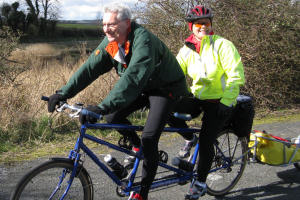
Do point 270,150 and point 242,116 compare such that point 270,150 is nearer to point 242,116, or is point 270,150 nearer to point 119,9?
point 242,116

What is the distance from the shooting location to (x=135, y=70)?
2.71 m

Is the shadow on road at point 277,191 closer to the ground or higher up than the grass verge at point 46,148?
closer to the ground

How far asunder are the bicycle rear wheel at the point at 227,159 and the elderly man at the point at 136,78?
1042 millimetres

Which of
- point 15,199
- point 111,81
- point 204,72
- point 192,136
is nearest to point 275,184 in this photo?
point 192,136

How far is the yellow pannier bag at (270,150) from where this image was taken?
3.99 m

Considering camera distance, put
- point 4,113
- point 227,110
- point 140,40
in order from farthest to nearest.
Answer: point 4,113
point 227,110
point 140,40

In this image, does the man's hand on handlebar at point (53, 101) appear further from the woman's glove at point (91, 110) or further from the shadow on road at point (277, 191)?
the shadow on road at point (277, 191)

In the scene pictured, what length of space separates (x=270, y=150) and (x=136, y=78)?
214 cm

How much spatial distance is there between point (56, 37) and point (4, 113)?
2682 centimetres

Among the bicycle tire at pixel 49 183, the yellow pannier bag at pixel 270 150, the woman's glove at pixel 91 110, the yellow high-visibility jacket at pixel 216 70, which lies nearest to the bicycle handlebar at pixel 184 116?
the yellow high-visibility jacket at pixel 216 70

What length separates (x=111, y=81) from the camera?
7.22 meters

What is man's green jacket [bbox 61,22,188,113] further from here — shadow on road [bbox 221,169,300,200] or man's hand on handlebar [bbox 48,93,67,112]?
shadow on road [bbox 221,169,300,200]

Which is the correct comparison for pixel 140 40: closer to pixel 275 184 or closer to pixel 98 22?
pixel 275 184

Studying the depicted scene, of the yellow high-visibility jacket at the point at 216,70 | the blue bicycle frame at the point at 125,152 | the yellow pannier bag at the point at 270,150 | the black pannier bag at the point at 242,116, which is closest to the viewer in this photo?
the blue bicycle frame at the point at 125,152
